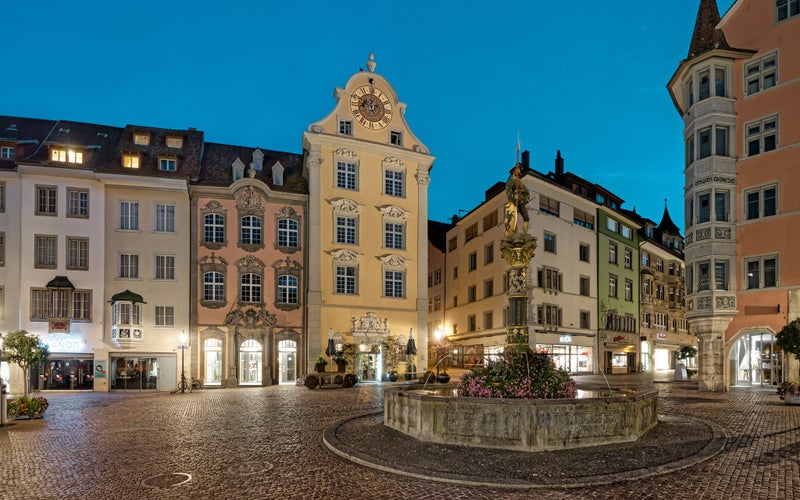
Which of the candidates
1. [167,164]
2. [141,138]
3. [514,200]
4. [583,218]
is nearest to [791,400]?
[514,200]

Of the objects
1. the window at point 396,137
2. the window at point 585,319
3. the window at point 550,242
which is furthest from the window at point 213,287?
the window at point 585,319

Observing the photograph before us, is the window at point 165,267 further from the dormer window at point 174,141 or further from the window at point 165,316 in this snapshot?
the dormer window at point 174,141

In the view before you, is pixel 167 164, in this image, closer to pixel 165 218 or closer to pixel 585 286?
pixel 165 218

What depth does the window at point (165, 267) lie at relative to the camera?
35031 mm

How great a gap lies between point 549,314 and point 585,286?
659cm

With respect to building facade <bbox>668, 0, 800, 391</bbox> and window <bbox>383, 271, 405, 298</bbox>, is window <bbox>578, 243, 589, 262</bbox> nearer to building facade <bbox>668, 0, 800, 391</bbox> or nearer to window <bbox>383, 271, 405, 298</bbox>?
window <bbox>383, 271, 405, 298</bbox>

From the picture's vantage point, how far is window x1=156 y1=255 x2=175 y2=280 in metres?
35.0

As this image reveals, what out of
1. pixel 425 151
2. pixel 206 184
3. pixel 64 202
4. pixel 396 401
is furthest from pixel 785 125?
pixel 64 202

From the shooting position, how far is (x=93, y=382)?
3316 cm

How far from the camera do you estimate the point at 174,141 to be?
3809 cm

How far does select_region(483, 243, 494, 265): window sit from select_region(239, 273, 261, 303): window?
20.7m

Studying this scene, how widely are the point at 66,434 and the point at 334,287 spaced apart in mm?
22406

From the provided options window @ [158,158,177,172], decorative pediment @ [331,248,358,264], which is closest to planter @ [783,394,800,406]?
decorative pediment @ [331,248,358,264]

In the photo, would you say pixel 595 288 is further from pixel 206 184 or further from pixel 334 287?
pixel 206 184
